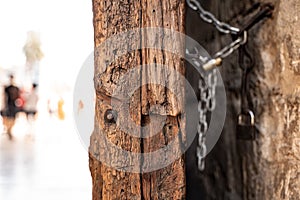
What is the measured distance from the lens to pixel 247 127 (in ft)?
4.02

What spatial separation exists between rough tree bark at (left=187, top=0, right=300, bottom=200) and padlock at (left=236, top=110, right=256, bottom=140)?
3cm

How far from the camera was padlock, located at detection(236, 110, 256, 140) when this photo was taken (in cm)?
122

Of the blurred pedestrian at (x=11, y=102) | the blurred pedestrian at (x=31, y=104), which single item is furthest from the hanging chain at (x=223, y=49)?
the blurred pedestrian at (x=31, y=104)

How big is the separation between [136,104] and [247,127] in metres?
0.32

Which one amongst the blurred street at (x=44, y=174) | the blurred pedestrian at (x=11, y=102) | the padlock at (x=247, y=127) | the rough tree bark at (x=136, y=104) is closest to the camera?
the rough tree bark at (x=136, y=104)

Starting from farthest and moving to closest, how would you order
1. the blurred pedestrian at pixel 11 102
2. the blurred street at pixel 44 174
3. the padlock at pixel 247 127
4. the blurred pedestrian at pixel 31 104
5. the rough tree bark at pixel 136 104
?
the blurred pedestrian at pixel 31 104, the blurred pedestrian at pixel 11 102, the blurred street at pixel 44 174, the padlock at pixel 247 127, the rough tree bark at pixel 136 104

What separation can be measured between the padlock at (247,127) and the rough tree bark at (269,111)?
28 millimetres

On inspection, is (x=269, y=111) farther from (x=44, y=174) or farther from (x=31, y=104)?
(x=31, y=104)

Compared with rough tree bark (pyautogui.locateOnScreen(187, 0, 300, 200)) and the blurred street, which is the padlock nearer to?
rough tree bark (pyautogui.locateOnScreen(187, 0, 300, 200))

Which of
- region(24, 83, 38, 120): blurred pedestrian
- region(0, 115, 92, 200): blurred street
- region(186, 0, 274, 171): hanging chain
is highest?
region(186, 0, 274, 171): hanging chain

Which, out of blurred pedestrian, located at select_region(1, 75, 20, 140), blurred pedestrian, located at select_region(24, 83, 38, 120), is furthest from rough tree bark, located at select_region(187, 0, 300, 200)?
blurred pedestrian, located at select_region(24, 83, 38, 120)

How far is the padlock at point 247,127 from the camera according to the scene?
1222mm

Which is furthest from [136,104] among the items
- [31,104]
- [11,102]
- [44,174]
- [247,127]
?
[31,104]

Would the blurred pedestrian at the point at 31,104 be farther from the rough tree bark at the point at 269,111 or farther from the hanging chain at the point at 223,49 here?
the hanging chain at the point at 223,49
